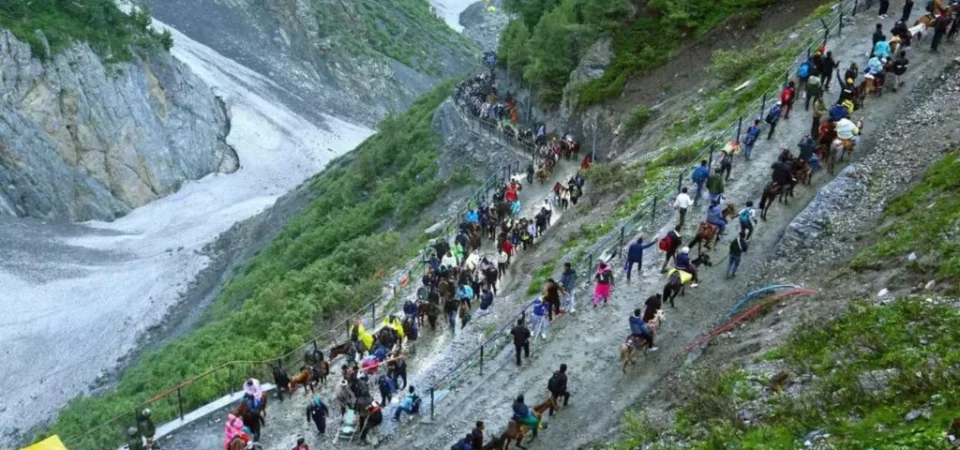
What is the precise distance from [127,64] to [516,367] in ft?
166

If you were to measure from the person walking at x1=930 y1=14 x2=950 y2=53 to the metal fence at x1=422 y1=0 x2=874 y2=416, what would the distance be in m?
3.22

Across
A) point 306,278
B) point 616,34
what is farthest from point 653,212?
point 616,34

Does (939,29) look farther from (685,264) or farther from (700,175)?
(685,264)

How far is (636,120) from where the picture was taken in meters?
32.1

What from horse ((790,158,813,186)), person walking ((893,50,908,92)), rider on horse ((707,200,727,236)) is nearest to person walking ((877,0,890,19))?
person walking ((893,50,908,92))

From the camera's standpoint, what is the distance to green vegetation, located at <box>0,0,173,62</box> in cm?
5238

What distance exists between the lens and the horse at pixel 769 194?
1794cm

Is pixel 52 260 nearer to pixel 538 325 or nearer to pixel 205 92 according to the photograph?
pixel 205 92

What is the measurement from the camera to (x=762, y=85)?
1011 inches

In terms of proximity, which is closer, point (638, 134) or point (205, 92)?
point (638, 134)

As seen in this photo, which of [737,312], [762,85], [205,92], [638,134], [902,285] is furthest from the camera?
[205,92]

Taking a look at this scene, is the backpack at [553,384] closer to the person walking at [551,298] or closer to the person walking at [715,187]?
the person walking at [551,298]

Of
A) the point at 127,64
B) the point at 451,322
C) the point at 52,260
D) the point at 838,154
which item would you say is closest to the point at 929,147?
the point at 838,154

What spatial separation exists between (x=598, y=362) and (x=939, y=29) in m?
13.4
